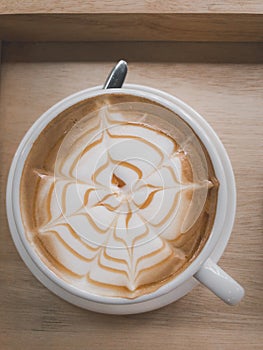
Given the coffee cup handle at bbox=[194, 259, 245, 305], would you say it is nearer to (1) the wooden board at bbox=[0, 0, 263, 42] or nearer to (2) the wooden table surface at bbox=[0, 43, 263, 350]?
(2) the wooden table surface at bbox=[0, 43, 263, 350]

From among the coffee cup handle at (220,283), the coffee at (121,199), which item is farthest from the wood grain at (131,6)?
the coffee cup handle at (220,283)

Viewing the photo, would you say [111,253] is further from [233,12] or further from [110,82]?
[233,12]

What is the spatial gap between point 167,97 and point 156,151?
93 millimetres

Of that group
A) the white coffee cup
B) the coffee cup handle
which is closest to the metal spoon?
the white coffee cup

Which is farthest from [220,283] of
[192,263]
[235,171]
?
[235,171]

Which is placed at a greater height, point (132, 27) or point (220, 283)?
point (132, 27)

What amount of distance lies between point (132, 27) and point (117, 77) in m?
0.08

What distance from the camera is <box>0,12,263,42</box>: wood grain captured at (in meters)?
0.78

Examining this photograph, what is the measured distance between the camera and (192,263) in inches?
28.2

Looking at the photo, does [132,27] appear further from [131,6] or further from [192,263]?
[192,263]

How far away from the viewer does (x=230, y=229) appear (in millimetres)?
782

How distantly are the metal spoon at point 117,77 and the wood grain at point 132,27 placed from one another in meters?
0.07

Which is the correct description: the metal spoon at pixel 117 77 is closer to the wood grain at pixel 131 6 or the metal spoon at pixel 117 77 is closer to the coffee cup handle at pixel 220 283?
the wood grain at pixel 131 6

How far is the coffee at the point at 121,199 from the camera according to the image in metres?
0.72
